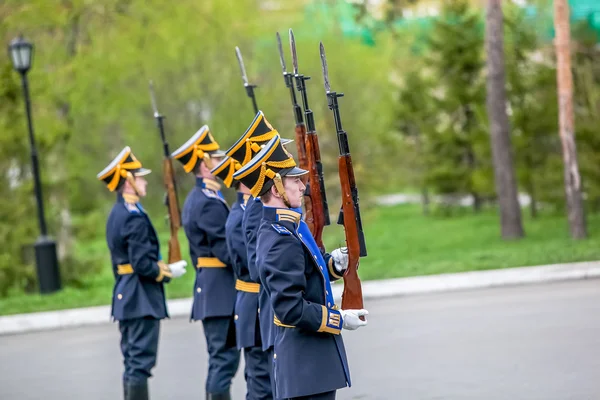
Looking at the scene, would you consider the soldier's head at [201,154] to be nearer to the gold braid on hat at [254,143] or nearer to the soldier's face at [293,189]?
the gold braid on hat at [254,143]

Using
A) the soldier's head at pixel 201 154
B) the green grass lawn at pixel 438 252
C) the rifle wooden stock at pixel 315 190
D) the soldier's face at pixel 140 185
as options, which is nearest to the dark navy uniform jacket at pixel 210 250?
the soldier's head at pixel 201 154

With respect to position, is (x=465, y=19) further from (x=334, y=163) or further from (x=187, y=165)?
(x=187, y=165)

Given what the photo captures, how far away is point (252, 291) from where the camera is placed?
7348 millimetres

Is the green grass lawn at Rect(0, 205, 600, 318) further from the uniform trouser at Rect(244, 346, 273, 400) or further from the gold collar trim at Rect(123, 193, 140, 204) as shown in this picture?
the uniform trouser at Rect(244, 346, 273, 400)

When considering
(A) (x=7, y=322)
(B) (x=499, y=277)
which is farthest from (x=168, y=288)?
(B) (x=499, y=277)

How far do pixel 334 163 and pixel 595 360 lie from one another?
582 inches

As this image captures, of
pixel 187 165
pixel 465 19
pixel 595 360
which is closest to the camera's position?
pixel 187 165

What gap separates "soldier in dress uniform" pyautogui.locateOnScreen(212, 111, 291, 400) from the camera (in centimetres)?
685

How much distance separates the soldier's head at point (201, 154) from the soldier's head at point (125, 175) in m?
0.49

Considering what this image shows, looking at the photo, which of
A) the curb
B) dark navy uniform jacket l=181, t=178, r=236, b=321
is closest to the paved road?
the curb

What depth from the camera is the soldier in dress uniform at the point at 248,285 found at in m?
6.85

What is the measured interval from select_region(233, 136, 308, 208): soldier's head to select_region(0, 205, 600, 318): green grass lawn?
36.6 ft

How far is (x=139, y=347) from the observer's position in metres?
8.55

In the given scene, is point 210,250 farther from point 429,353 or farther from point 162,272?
point 429,353
